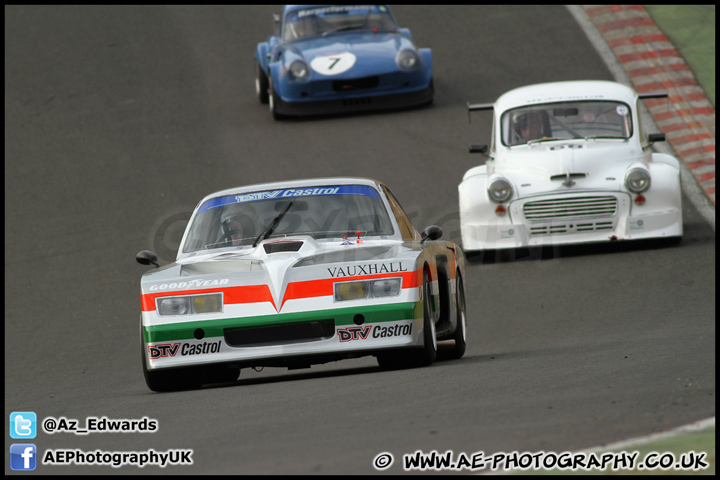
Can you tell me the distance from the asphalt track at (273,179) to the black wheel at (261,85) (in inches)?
17.1

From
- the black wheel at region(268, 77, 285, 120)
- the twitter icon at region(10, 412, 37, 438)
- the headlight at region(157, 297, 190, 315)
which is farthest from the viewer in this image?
the black wheel at region(268, 77, 285, 120)

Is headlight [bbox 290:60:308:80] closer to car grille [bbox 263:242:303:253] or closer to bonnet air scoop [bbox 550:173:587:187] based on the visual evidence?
bonnet air scoop [bbox 550:173:587:187]

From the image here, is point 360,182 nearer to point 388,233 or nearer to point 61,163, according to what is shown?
point 388,233

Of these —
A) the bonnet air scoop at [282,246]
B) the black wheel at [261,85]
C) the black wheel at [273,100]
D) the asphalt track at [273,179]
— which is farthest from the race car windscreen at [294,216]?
the black wheel at [261,85]

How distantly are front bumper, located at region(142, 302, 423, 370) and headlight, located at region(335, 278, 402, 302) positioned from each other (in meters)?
0.08

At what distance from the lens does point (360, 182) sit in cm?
824

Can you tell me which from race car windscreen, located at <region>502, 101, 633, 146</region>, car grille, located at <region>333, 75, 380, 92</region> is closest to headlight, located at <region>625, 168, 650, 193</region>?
race car windscreen, located at <region>502, 101, 633, 146</region>

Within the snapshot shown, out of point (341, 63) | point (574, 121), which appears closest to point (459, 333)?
point (574, 121)

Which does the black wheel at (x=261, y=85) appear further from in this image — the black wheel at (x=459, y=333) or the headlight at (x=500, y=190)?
the black wheel at (x=459, y=333)

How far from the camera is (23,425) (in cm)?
541

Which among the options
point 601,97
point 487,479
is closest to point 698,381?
point 487,479

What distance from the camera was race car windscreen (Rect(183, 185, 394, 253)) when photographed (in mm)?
7789

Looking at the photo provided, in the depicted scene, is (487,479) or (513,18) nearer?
(487,479)

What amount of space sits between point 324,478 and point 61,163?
13.3 metres
